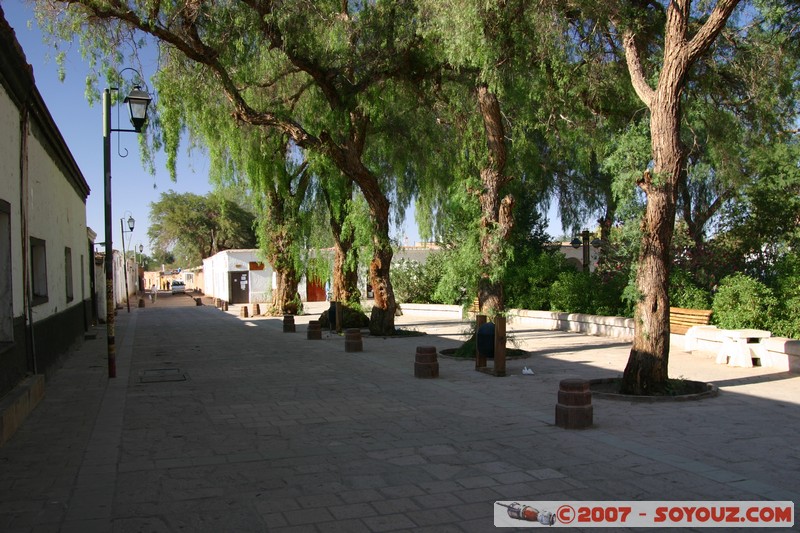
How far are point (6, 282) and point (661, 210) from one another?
831 centimetres

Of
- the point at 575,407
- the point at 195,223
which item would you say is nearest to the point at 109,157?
the point at 575,407

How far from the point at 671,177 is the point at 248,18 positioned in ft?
32.1

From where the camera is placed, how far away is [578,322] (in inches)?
692

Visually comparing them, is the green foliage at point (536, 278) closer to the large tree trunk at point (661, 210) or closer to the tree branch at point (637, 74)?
the tree branch at point (637, 74)

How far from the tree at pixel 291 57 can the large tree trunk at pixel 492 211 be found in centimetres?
291

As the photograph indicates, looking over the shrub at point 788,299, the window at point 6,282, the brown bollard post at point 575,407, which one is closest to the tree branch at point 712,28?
the brown bollard post at point 575,407

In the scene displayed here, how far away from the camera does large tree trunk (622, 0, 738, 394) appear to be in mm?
8320

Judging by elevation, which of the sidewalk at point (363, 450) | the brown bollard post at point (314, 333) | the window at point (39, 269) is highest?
the window at point (39, 269)

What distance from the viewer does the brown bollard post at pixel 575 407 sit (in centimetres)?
683

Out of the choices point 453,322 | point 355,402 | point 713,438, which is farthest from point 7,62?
point 453,322

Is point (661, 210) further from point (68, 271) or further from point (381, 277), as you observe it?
point (68, 271)

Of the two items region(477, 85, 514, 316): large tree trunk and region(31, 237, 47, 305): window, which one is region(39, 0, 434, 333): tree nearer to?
region(477, 85, 514, 316): large tree trunk

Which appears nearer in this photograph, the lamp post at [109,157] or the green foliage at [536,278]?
the lamp post at [109,157]

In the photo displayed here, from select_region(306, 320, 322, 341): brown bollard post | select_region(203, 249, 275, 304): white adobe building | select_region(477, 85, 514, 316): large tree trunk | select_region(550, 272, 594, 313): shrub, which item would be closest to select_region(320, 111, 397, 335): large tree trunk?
select_region(306, 320, 322, 341): brown bollard post
